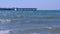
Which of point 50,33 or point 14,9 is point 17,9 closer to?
point 14,9

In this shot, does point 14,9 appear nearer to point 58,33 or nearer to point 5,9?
point 5,9

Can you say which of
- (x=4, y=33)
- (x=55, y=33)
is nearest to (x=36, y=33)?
(x=55, y=33)

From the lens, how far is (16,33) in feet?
48.1

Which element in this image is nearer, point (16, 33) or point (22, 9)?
point (16, 33)

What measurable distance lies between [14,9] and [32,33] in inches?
2524

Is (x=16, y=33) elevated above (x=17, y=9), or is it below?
above

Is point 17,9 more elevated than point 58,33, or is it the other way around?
point 58,33

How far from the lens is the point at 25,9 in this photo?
253ft

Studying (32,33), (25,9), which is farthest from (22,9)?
(32,33)

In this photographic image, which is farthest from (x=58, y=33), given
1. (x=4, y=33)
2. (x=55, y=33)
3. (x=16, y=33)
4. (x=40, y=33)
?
(x=4, y=33)

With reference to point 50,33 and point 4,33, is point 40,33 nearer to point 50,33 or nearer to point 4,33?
point 50,33

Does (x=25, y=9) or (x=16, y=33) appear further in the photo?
(x=25, y=9)

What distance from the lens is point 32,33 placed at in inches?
591

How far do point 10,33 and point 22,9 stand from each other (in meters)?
60.6
